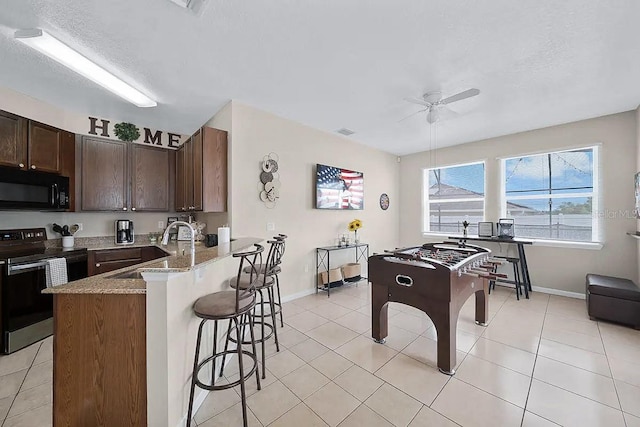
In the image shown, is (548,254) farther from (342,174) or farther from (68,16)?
(68,16)

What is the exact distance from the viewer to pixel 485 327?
9.42ft

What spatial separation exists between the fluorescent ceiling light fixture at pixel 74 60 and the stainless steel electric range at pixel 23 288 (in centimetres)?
195

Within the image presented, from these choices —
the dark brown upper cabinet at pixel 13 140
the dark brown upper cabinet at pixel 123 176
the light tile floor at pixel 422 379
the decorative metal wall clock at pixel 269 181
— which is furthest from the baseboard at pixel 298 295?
the dark brown upper cabinet at pixel 13 140

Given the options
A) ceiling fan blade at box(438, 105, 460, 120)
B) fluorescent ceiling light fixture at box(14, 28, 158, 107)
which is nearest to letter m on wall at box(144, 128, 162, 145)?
fluorescent ceiling light fixture at box(14, 28, 158, 107)

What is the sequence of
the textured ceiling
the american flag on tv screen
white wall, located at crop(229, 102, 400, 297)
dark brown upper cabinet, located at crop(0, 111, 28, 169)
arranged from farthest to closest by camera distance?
the american flag on tv screen → white wall, located at crop(229, 102, 400, 297) → dark brown upper cabinet, located at crop(0, 111, 28, 169) → the textured ceiling

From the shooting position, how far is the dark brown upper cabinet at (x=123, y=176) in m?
3.36

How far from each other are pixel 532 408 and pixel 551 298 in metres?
3.05

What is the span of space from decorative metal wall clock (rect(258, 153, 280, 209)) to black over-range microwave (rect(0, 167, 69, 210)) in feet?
7.95

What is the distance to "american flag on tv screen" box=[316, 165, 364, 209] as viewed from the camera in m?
4.13

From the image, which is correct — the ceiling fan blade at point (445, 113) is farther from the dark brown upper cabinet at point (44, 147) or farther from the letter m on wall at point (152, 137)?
the dark brown upper cabinet at point (44, 147)

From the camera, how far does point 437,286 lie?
2.09m

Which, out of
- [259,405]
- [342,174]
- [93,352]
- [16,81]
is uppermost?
[16,81]

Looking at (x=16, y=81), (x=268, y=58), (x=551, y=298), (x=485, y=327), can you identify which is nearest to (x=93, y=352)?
(x=268, y=58)

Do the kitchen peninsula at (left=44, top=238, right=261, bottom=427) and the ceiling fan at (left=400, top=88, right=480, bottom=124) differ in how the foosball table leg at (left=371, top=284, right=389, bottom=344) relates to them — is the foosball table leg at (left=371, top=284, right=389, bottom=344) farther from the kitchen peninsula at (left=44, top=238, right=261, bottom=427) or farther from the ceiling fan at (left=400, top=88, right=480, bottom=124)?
the ceiling fan at (left=400, top=88, right=480, bottom=124)
